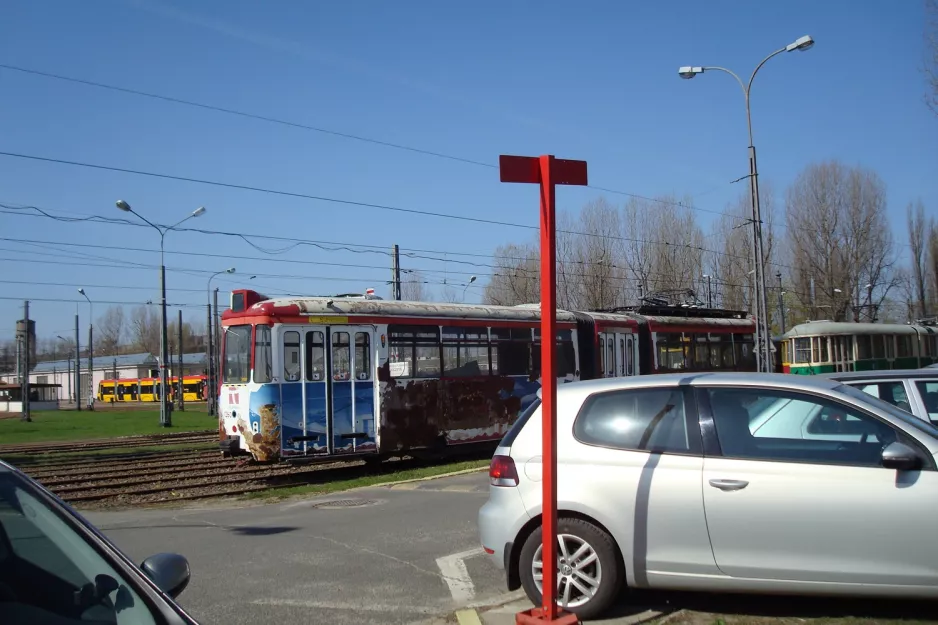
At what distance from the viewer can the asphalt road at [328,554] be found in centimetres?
604

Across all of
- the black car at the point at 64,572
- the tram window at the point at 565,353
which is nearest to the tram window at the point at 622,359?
the tram window at the point at 565,353

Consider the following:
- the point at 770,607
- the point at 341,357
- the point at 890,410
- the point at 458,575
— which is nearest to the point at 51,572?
the point at 458,575

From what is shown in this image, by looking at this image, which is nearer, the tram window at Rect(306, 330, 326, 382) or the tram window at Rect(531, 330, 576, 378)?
the tram window at Rect(306, 330, 326, 382)

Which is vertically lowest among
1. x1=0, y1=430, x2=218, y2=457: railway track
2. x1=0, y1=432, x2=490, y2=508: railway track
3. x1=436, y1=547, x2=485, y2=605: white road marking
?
x1=0, y1=430, x2=218, y2=457: railway track

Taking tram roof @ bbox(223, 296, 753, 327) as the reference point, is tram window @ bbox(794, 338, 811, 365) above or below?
below

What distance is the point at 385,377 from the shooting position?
1517 cm

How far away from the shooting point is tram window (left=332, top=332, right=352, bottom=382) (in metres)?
14.6

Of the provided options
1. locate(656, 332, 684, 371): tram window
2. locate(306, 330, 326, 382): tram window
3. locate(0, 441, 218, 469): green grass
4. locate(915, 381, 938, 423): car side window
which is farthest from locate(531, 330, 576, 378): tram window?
locate(915, 381, 938, 423): car side window

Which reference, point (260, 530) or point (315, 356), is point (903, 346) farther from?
point (260, 530)

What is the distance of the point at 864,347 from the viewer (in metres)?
36.2

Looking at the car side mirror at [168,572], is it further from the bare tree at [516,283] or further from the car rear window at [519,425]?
the bare tree at [516,283]

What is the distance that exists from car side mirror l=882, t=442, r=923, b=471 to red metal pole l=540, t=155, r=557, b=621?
6.47 feet

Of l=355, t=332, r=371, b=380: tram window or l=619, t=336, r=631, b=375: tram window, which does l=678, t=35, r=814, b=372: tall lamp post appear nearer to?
l=619, t=336, r=631, b=375: tram window

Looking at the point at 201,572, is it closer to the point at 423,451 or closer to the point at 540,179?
the point at 540,179
